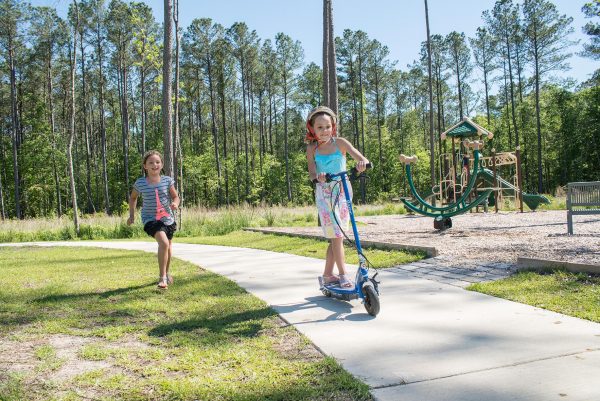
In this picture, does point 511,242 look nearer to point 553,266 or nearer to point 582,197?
point 582,197

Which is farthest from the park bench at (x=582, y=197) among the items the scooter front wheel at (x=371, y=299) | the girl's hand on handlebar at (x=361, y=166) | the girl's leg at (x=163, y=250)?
the girl's leg at (x=163, y=250)

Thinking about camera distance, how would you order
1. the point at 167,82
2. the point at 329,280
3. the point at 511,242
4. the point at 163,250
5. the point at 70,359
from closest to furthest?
1. the point at 70,359
2. the point at 329,280
3. the point at 163,250
4. the point at 511,242
5. the point at 167,82

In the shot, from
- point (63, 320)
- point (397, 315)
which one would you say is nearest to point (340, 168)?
point (397, 315)

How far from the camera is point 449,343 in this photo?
2893 mm

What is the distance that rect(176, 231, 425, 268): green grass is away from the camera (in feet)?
20.7

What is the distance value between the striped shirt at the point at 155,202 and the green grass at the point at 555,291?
3373mm

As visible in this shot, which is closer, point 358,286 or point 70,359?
point 70,359

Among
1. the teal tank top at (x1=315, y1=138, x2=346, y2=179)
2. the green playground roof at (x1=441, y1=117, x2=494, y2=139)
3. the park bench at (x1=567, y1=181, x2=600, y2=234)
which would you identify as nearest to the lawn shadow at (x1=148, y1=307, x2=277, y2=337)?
the teal tank top at (x1=315, y1=138, x2=346, y2=179)

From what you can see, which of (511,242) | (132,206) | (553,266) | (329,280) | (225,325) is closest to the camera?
(225,325)

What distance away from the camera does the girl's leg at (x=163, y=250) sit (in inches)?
199

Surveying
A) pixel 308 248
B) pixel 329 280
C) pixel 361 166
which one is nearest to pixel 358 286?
pixel 329 280

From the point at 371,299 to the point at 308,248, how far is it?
189 inches

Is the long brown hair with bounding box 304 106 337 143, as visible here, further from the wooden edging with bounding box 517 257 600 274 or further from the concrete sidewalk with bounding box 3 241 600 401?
the wooden edging with bounding box 517 257 600 274

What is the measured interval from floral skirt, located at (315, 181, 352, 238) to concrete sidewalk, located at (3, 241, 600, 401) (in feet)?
2.28
